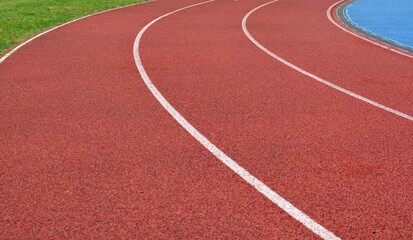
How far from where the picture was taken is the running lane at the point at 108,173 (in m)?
4.52

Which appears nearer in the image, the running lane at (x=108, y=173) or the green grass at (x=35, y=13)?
the running lane at (x=108, y=173)

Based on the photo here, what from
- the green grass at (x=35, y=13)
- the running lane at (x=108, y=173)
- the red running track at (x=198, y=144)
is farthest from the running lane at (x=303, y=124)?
the green grass at (x=35, y=13)

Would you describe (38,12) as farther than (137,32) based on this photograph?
Yes

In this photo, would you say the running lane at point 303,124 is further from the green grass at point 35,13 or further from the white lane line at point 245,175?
the green grass at point 35,13

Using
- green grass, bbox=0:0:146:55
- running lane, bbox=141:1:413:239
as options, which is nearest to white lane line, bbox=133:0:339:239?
running lane, bbox=141:1:413:239

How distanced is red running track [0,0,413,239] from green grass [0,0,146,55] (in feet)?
6.93

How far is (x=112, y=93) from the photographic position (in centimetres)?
834

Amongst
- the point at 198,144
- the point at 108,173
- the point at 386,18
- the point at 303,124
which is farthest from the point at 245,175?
the point at 386,18

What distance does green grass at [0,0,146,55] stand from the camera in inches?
541

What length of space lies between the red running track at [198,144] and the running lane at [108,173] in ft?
0.06

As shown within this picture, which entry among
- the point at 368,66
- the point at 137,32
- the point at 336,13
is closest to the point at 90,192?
the point at 368,66

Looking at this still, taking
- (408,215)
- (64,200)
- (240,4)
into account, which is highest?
(64,200)

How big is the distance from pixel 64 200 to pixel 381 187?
2.93 m

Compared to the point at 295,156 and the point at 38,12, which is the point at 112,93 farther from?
the point at 38,12
